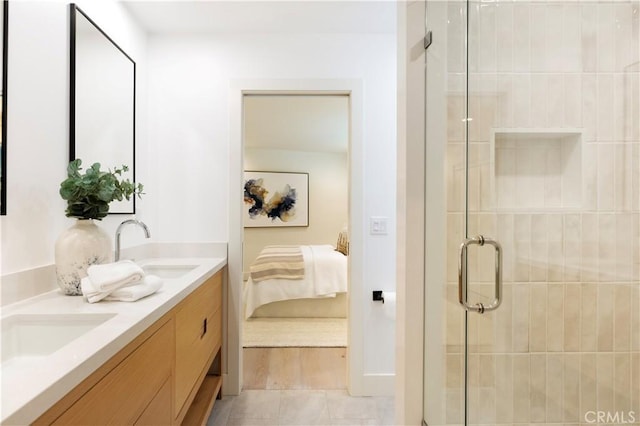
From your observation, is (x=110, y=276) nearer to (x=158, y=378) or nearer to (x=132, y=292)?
(x=132, y=292)

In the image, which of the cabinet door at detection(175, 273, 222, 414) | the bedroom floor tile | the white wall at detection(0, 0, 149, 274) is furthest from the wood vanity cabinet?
the white wall at detection(0, 0, 149, 274)

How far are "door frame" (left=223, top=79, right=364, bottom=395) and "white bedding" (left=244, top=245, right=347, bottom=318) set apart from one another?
136 centimetres

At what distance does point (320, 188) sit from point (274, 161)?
968mm

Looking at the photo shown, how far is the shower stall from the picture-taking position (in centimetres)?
117

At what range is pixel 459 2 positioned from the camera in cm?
118

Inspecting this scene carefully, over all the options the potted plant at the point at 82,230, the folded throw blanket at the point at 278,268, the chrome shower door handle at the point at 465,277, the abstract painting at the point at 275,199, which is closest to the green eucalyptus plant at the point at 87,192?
the potted plant at the point at 82,230

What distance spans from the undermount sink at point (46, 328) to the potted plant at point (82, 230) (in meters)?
0.26

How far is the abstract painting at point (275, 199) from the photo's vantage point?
234 inches

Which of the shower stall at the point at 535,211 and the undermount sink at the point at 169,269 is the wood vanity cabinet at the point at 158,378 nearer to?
the undermount sink at the point at 169,269

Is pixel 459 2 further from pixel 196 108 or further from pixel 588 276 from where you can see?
pixel 196 108

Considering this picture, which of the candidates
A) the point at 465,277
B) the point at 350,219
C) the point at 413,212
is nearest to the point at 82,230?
the point at 413,212

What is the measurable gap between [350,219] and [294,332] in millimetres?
1624

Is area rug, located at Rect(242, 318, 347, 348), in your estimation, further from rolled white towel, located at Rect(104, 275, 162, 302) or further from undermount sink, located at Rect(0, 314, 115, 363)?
undermount sink, located at Rect(0, 314, 115, 363)

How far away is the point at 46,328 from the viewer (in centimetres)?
104
